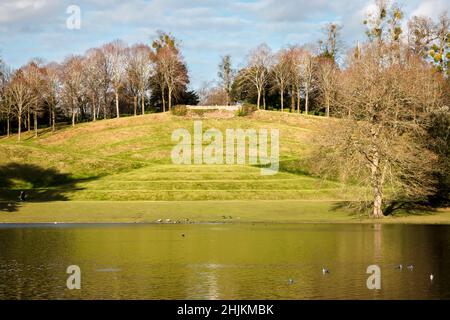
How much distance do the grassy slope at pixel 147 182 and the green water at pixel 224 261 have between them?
9.99m

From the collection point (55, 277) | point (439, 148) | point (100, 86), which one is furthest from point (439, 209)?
point (100, 86)

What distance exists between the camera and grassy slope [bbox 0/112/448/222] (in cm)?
6838

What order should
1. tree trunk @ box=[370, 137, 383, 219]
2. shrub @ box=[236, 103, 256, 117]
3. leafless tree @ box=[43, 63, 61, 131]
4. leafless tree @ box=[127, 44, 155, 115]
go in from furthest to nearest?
leafless tree @ box=[127, 44, 155, 115] → leafless tree @ box=[43, 63, 61, 131] → shrub @ box=[236, 103, 256, 117] → tree trunk @ box=[370, 137, 383, 219]

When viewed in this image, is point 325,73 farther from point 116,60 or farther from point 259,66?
point 116,60

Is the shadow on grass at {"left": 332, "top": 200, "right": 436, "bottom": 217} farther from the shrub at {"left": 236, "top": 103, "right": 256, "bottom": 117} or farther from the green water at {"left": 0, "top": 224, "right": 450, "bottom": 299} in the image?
the shrub at {"left": 236, "top": 103, "right": 256, "bottom": 117}

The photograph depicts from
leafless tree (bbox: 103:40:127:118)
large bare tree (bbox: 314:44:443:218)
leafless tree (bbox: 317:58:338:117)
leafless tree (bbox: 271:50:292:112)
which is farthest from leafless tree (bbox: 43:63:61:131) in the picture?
large bare tree (bbox: 314:44:443:218)

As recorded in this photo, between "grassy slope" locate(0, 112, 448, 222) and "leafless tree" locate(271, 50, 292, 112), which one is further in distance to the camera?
"leafless tree" locate(271, 50, 292, 112)

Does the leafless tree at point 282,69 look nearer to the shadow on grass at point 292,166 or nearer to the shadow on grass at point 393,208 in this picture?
the shadow on grass at point 292,166

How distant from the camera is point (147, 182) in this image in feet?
292

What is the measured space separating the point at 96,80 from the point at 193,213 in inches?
4278

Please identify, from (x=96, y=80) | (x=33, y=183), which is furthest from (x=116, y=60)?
(x=33, y=183)

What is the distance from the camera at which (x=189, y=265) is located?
37344mm

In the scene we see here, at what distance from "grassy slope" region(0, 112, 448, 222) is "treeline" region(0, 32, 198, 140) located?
19.4 meters

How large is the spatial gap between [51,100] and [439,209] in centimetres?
10854
